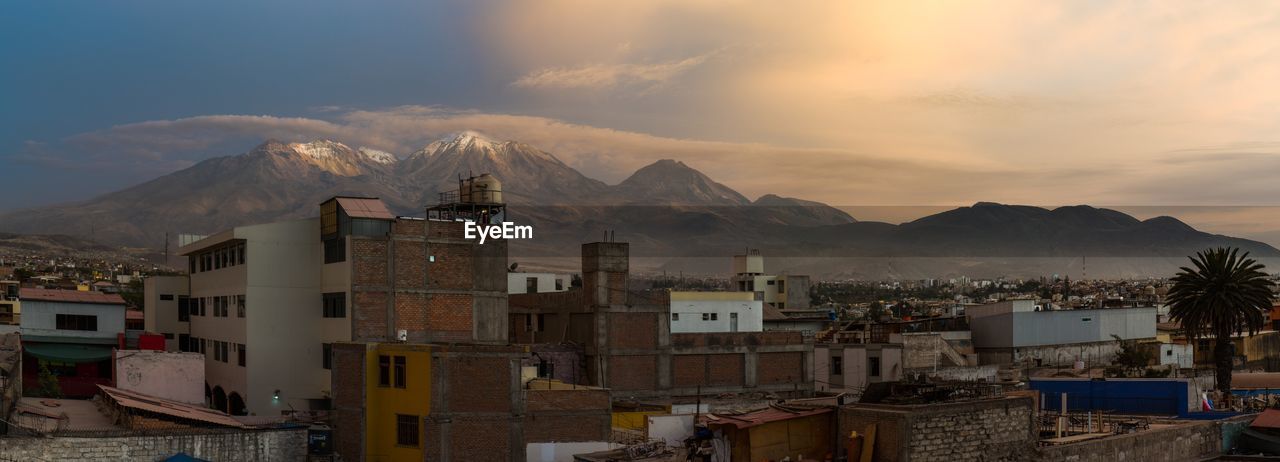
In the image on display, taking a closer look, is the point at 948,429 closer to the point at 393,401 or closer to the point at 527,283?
the point at 393,401

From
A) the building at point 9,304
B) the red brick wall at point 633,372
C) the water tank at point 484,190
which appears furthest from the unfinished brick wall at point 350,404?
the building at point 9,304

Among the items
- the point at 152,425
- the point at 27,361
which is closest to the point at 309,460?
the point at 152,425

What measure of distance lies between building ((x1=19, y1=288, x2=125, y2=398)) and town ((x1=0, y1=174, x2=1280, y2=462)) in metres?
0.11

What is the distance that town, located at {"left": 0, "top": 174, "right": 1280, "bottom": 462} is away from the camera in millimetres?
31781

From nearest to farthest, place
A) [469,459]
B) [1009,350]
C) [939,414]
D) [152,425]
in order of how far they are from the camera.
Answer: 1. [939,414]
2. [152,425]
3. [469,459]
4. [1009,350]

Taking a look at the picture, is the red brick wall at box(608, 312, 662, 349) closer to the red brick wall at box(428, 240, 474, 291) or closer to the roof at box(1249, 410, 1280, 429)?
the red brick wall at box(428, 240, 474, 291)

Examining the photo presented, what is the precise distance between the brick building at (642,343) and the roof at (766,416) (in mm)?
26420

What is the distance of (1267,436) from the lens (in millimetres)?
39250

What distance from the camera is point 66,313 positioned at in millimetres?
49656

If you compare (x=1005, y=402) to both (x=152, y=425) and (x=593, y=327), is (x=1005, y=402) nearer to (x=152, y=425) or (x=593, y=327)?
(x=152, y=425)

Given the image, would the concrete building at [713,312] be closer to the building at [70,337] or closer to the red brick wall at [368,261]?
the red brick wall at [368,261]

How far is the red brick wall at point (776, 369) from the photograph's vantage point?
62.8 metres

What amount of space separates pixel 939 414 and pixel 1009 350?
40473mm

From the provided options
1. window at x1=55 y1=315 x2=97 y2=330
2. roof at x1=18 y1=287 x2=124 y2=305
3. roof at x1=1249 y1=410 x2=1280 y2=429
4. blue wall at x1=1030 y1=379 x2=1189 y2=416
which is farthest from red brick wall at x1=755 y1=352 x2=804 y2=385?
window at x1=55 y1=315 x2=97 y2=330
